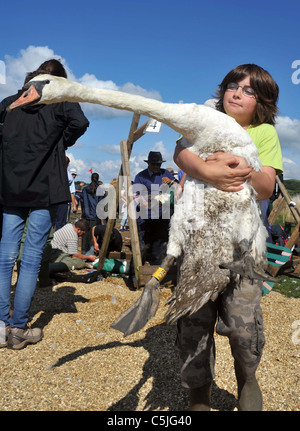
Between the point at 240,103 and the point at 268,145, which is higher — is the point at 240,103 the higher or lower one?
the higher one

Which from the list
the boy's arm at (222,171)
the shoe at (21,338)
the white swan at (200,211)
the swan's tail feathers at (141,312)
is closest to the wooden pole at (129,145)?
the shoe at (21,338)

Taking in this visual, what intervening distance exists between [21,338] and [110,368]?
3.27ft

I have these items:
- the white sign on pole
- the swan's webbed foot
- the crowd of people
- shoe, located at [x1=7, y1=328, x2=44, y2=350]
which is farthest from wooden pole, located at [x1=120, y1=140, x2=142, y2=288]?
the swan's webbed foot

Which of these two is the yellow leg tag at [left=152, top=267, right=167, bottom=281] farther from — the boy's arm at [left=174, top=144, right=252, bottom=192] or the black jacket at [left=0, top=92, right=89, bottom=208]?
the black jacket at [left=0, top=92, right=89, bottom=208]

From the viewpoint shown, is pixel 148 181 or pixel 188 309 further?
pixel 148 181

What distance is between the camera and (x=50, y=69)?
3.48 metres

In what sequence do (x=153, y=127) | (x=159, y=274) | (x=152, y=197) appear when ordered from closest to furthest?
(x=159, y=274) < (x=153, y=127) < (x=152, y=197)

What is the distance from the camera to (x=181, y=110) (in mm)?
1957

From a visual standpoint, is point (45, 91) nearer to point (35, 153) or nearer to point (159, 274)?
point (159, 274)

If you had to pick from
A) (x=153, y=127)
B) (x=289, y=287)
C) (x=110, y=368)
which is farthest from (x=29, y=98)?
(x=289, y=287)

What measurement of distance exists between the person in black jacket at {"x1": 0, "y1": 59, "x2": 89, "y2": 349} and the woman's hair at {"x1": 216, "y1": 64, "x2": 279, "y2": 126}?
175cm

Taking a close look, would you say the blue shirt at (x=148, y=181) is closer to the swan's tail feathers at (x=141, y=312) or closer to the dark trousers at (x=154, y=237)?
the dark trousers at (x=154, y=237)

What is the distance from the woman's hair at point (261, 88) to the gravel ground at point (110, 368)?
2.19 m

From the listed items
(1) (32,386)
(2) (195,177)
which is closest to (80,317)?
(1) (32,386)
